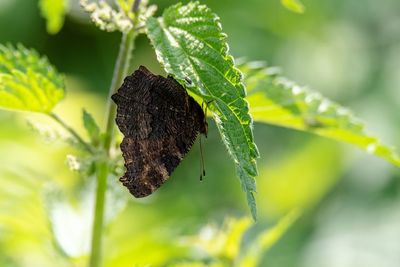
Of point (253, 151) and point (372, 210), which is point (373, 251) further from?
point (253, 151)

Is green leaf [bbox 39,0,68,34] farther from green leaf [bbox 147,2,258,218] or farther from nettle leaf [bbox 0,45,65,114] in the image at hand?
green leaf [bbox 147,2,258,218]

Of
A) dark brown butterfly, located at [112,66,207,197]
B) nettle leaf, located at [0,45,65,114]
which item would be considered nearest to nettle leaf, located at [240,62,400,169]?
dark brown butterfly, located at [112,66,207,197]

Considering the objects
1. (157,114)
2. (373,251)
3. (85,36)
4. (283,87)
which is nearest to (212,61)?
(157,114)

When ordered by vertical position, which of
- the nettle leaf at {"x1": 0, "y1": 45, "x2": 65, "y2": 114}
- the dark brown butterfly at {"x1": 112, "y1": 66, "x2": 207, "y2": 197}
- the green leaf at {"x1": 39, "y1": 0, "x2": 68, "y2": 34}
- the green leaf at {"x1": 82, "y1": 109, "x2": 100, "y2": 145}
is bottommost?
the dark brown butterfly at {"x1": 112, "y1": 66, "x2": 207, "y2": 197}

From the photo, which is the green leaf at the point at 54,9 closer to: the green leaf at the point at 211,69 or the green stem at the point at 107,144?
the green stem at the point at 107,144

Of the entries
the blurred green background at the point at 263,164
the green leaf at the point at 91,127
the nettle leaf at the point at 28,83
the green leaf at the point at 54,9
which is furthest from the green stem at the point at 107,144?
the blurred green background at the point at 263,164

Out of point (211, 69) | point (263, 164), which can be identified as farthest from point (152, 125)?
point (263, 164)
